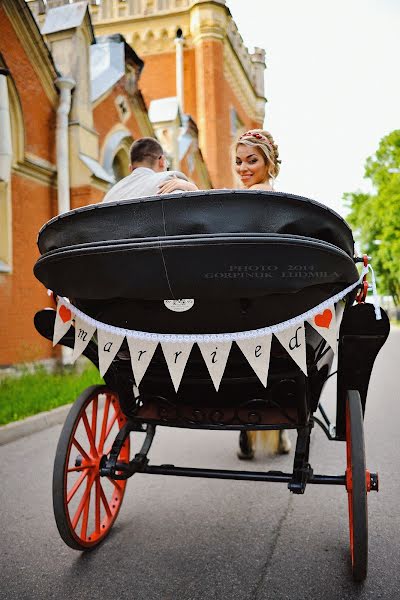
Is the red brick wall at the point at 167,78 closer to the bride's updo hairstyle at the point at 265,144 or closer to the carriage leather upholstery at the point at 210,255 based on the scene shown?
the bride's updo hairstyle at the point at 265,144

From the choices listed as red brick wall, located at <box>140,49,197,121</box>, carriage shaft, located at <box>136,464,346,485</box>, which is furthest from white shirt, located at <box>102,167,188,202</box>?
red brick wall, located at <box>140,49,197,121</box>

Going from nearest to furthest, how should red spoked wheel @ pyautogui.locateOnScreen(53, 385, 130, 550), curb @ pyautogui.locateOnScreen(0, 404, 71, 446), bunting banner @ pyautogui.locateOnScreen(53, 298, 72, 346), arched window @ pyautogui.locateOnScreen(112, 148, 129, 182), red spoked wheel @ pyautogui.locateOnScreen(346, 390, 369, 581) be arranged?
red spoked wheel @ pyautogui.locateOnScreen(346, 390, 369, 581) < red spoked wheel @ pyautogui.locateOnScreen(53, 385, 130, 550) < bunting banner @ pyautogui.locateOnScreen(53, 298, 72, 346) < curb @ pyautogui.locateOnScreen(0, 404, 71, 446) < arched window @ pyautogui.locateOnScreen(112, 148, 129, 182)

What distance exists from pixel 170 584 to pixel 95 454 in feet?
2.81

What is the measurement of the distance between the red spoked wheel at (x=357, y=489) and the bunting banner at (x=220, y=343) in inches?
16.1

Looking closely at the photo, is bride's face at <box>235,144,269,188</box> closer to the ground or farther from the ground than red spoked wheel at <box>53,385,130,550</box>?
farther from the ground

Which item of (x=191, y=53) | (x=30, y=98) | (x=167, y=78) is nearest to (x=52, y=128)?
(x=30, y=98)

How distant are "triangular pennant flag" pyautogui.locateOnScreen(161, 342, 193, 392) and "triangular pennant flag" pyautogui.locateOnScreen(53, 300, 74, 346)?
0.57 meters

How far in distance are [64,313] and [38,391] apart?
5116mm

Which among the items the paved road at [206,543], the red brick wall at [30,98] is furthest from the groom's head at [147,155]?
the red brick wall at [30,98]

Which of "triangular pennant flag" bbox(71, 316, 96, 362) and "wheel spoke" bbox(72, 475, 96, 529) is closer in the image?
"triangular pennant flag" bbox(71, 316, 96, 362)

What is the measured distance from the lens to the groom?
2.95m

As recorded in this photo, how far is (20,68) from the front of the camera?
31.6ft

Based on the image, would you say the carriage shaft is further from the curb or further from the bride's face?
the curb

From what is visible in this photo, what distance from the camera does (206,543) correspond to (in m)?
3.09
